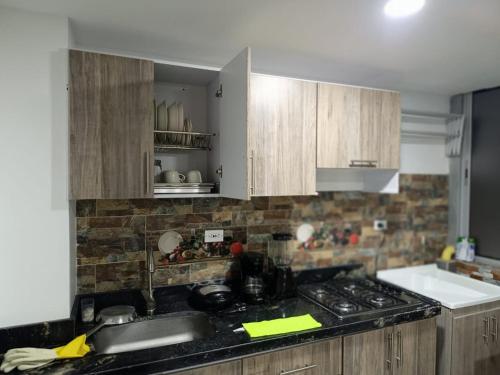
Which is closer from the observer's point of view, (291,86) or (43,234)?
(43,234)

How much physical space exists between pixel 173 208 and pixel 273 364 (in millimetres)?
968

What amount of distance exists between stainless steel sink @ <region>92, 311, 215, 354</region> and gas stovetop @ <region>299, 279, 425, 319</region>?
0.64 meters

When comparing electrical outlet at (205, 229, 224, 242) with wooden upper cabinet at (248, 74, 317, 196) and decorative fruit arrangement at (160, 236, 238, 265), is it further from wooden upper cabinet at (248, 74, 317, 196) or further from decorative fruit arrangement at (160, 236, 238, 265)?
wooden upper cabinet at (248, 74, 317, 196)

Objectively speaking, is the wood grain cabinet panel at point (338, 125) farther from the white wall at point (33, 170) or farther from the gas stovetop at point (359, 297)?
the white wall at point (33, 170)

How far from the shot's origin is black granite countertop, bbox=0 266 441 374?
1.24m

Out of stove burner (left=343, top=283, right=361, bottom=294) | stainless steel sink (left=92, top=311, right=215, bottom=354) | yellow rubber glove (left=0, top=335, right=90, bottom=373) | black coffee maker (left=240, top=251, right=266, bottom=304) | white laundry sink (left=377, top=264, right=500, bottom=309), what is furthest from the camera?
white laundry sink (left=377, top=264, right=500, bottom=309)

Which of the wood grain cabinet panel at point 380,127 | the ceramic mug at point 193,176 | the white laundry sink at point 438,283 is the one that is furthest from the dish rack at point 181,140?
the white laundry sink at point 438,283

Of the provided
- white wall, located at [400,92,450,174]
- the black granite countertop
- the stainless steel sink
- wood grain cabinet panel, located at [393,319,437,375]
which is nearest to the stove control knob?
the black granite countertop

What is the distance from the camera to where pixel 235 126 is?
4.99ft

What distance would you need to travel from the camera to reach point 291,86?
1.76m

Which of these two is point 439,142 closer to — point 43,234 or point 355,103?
point 355,103

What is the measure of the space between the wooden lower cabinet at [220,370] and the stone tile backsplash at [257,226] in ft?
2.18

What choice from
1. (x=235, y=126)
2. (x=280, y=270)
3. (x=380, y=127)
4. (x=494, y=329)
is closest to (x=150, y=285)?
(x=280, y=270)

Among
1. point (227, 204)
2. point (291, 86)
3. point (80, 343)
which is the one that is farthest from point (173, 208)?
point (291, 86)
